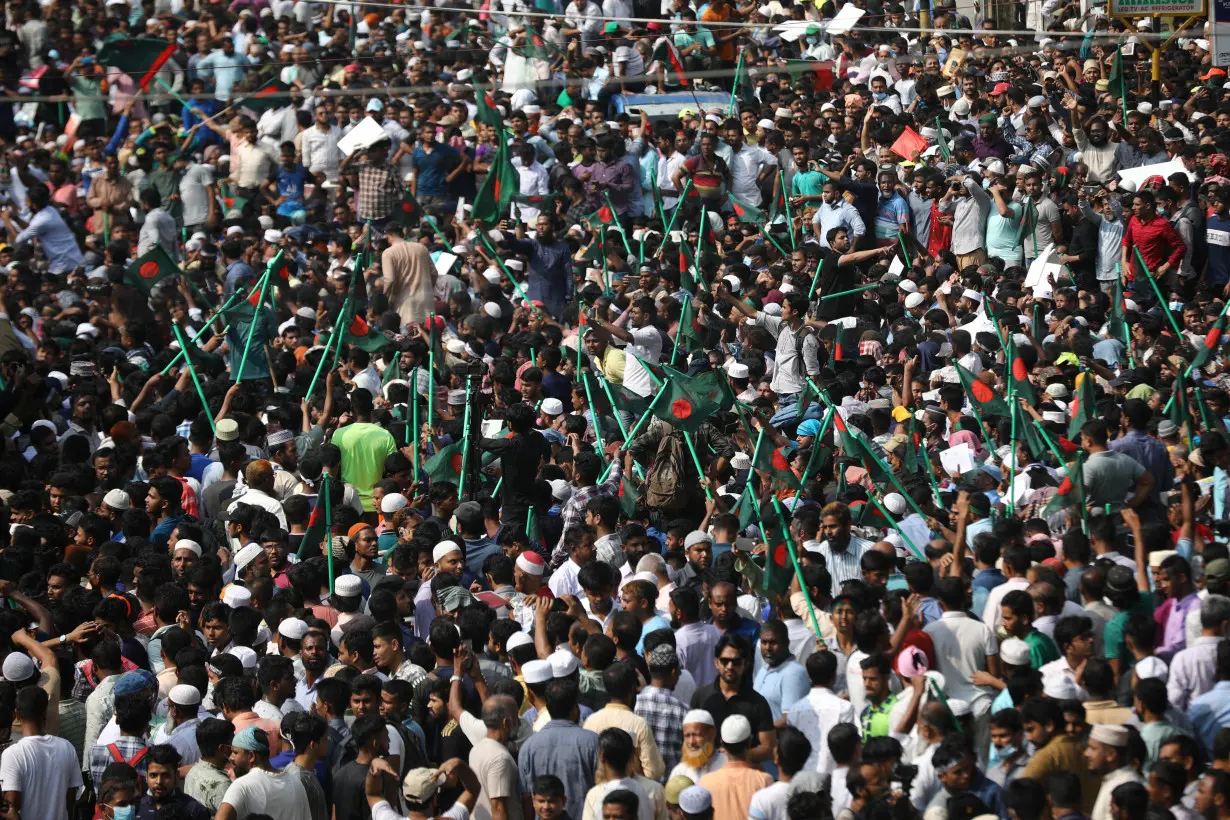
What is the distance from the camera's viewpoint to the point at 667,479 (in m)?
11.7

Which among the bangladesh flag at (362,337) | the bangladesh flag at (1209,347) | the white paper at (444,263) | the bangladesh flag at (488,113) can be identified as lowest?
the bangladesh flag at (1209,347)

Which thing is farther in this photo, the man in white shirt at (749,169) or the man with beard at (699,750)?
the man in white shirt at (749,169)

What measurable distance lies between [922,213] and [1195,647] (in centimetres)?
911

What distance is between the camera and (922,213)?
679 inches

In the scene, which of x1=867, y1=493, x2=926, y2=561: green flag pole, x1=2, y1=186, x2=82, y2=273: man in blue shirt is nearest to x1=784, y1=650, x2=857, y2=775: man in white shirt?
x1=867, y1=493, x2=926, y2=561: green flag pole

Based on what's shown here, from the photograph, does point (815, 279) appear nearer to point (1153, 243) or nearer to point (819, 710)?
point (1153, 243)

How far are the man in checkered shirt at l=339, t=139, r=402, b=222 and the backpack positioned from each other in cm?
731

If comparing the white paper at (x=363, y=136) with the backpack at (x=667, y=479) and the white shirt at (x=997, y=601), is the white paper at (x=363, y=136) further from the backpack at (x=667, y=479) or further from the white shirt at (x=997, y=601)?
the white shirt at (x=997, y=601)

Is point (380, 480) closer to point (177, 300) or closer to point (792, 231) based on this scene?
point (177, 300)

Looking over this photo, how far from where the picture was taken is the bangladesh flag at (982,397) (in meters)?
12.0

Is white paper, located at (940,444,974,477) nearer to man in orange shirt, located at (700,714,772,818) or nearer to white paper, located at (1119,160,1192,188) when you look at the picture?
man in orange shirt, located at (700,714,772,818)

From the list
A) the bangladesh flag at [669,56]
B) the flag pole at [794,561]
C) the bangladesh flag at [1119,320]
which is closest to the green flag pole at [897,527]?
the flag pole at [794,561]

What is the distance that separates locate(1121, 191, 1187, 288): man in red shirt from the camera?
15852mm

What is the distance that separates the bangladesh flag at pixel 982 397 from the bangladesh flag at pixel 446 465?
9.97 ft
